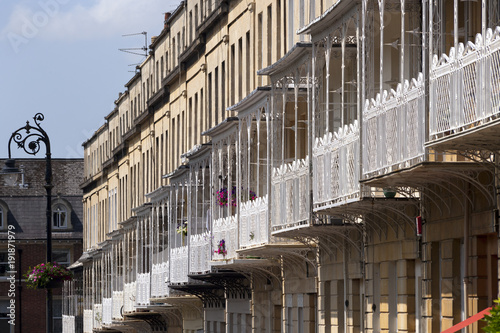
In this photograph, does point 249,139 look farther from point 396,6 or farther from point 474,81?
point 474,81

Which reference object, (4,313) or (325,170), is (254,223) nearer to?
(325,170)

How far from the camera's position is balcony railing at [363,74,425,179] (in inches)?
695

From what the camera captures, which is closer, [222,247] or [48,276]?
[222,247]

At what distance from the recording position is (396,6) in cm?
2112

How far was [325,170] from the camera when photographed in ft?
75.4

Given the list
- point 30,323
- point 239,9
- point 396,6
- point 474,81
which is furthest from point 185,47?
point 30,323

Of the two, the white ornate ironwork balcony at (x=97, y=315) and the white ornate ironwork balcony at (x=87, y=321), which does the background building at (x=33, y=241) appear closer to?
the white ornate ironwork balcony at (x=87, y=321)

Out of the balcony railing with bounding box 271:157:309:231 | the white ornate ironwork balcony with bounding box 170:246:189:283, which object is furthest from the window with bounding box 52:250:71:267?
the balcony railing with bounding box 271:157:309:231

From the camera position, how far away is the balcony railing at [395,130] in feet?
57.9

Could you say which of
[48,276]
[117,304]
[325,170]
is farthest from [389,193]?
[117,304]

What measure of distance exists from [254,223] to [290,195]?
360 cm

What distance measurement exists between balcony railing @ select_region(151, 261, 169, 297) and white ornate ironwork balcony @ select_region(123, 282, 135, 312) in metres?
5.97

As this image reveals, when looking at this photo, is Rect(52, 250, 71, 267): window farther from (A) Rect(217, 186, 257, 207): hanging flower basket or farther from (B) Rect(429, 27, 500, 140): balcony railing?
(B) Rect(429, 27, 500, 140): balcony railing

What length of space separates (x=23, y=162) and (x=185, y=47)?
167 ft
